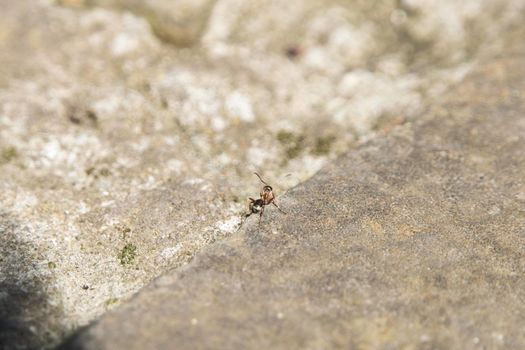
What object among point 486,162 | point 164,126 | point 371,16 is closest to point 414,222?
point 486,162

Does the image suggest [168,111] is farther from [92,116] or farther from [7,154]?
[7,154]

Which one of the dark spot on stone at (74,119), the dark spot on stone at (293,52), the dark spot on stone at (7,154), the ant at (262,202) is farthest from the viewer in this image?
the dark spot on stone at (293,52)

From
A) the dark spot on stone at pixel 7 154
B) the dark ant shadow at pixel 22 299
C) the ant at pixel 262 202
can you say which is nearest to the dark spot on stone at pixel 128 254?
the dark ant shadow at pixel 22 299

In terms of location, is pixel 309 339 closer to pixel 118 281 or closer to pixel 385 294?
pixel 385 294

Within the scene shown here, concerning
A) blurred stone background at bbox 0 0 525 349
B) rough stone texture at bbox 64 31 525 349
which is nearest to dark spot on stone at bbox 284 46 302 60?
blurred stone background at bbox 0 0 525 349

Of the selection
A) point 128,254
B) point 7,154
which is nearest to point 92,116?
point 7,154

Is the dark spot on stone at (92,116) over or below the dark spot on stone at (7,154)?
over

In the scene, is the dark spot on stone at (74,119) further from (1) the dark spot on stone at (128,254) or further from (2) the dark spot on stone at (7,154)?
(1) the dark spot on stone at (128,254)

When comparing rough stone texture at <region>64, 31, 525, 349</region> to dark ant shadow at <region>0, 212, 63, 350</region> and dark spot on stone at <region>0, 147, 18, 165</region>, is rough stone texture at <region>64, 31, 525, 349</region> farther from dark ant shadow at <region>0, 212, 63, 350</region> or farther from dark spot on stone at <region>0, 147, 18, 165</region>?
dark spot on stone at <region>0, 147, 18, 165</region>
